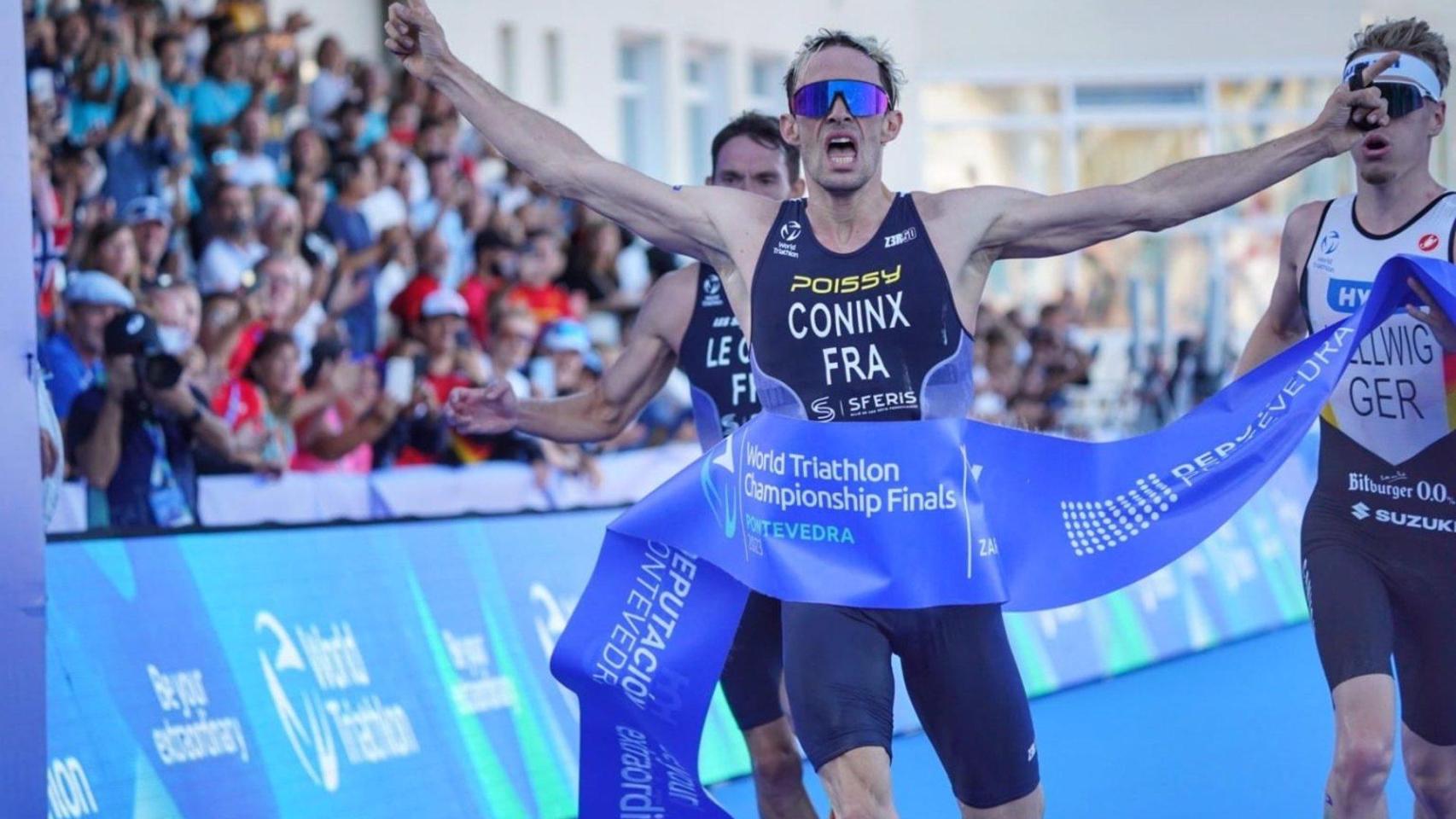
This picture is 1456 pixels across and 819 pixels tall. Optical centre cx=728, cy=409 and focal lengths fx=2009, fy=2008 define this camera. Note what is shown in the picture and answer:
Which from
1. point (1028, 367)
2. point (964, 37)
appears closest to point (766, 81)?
point (964, 37)

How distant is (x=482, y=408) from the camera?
267 inches

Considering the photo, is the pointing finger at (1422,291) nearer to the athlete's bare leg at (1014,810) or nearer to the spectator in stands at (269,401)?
the athlete's bare leg at (1014,810)

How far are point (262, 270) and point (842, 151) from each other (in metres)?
6.17

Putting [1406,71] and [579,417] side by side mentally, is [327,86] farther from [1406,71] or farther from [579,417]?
[1406,71]

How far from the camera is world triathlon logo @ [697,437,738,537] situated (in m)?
5.79

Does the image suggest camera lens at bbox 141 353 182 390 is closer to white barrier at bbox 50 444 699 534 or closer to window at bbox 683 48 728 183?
white barrier at bbox 50 444 699 534

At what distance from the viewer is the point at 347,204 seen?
12516 millimetres

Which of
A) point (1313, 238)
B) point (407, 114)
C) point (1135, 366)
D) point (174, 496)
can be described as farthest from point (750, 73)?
point (1313, 238)

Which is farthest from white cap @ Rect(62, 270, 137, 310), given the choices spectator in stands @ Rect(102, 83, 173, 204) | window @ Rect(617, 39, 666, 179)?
window @ Rect(617, 39, 666, 179)

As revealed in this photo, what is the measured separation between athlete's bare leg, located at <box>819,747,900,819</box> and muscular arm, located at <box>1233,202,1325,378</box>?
1909 millimetres

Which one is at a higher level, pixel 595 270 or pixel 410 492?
pixel 595 270

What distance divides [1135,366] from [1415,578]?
55.1 feet

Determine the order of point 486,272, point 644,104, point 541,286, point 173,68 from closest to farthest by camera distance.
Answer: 1. point 173,68
2. point 486,272
3. point 541,286
4. point 644,104

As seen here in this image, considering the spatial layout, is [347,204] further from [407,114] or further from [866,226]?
[866,226]
